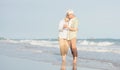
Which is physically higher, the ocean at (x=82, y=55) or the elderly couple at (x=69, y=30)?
the elderly couple at (x=69, y=30)

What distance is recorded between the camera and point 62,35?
37.2 feet

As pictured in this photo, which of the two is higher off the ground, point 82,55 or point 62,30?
point 62,30

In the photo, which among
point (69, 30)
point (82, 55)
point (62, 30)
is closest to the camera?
point (69, 30)

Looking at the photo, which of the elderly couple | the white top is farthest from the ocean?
the white top

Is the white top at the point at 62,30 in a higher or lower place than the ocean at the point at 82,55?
higher

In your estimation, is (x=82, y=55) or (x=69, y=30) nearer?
(x=69, y=30)

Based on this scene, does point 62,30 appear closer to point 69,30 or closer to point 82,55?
point 69,30

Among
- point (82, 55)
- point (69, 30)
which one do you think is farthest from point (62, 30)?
point (82, 55)

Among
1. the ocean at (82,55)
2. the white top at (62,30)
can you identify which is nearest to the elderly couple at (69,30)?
the white top at (62,30)

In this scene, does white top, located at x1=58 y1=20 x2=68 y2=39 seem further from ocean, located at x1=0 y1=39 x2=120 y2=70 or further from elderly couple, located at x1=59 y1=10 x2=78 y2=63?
ocean, located at x1=0 y1=39 x2=120 y2=70

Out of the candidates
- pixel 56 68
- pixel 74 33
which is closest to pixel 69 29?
pixel 74 33

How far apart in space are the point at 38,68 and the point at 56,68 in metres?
0.57

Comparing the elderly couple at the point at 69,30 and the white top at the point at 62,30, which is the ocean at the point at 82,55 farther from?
the white top at the point at 62,30

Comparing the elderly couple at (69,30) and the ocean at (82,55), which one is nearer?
the elderly couple at (69,30)
